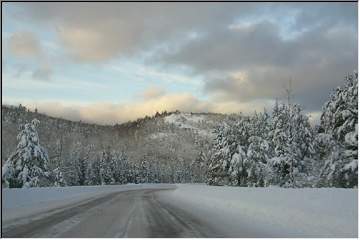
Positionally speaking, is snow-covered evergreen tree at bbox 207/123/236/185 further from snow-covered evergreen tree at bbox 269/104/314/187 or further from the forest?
snow-covered evergreen tree at bbox 269/104/314/187

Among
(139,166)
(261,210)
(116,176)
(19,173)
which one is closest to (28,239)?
(261,210)

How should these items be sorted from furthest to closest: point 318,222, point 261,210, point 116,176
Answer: point 116,176 < point 261,210 < point 318,222

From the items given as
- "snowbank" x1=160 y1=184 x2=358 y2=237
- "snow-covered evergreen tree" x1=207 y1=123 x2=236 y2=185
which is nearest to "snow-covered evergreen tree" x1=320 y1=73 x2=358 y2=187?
"snowbank" x1=160 y1=184 x2=358 y2=237

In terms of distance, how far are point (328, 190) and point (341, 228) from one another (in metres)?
2.74

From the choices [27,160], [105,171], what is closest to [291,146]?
[27,160]

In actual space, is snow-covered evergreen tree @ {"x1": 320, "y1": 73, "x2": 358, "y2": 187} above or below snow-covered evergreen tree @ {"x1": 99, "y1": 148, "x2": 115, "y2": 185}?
above

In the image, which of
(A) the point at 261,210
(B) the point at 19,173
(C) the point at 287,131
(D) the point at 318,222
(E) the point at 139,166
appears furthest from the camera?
(E) the point at 139,166

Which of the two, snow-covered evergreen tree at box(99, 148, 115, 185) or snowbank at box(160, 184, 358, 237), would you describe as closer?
snowbank at box(160, 184, 358, 237)

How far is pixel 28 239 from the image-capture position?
43.2 feet

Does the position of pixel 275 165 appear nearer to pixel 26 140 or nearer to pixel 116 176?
pixel 26 140

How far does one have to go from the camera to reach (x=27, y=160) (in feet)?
179

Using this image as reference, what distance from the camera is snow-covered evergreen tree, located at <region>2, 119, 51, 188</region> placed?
54250 millimetres

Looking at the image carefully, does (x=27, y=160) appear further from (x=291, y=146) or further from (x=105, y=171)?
(x=105, y=171)

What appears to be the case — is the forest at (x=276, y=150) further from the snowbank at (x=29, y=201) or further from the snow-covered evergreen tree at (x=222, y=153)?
the snowbank at (x=29, y=201)
